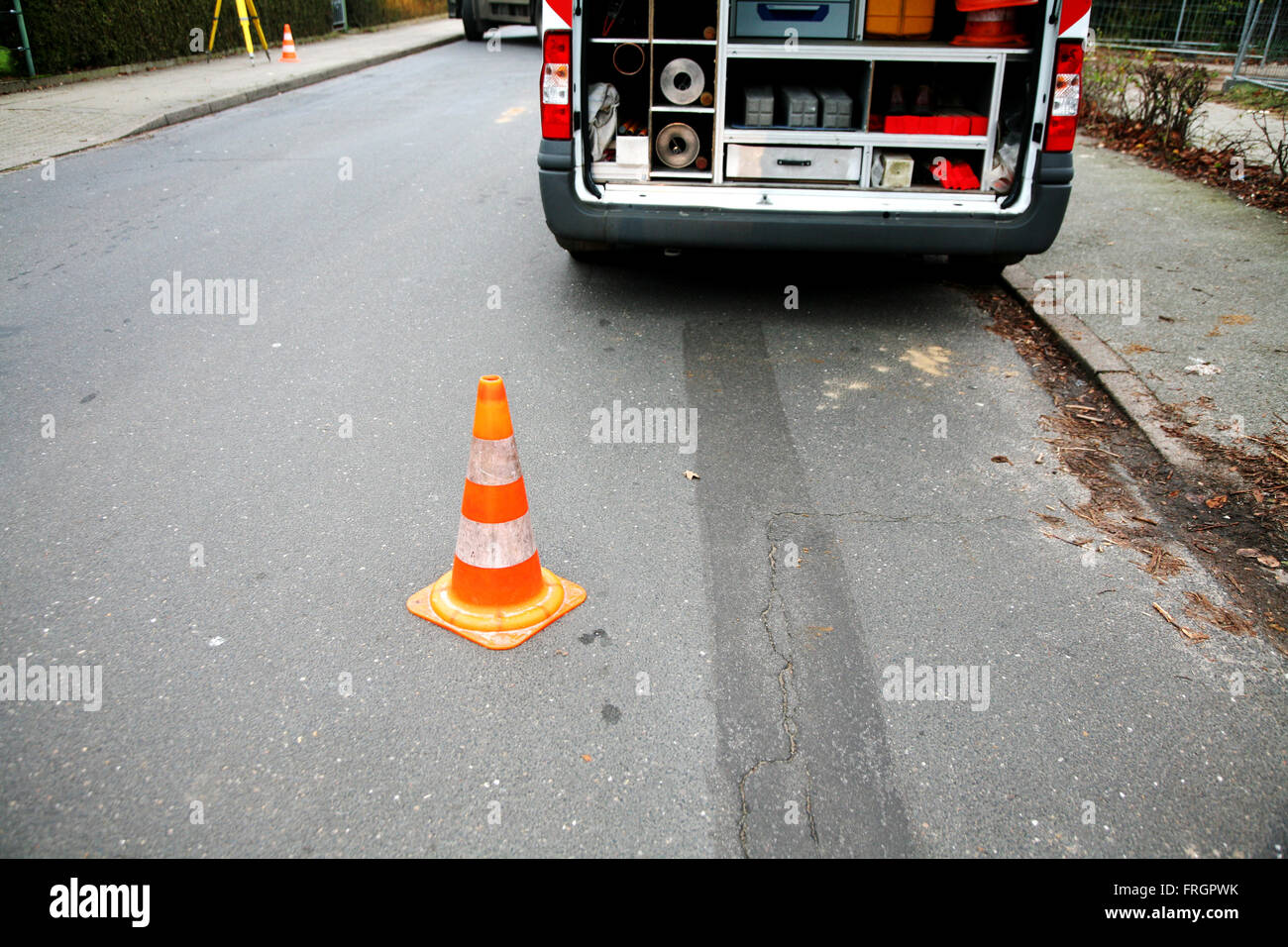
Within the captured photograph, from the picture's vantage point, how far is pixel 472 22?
Result: 23.2 m

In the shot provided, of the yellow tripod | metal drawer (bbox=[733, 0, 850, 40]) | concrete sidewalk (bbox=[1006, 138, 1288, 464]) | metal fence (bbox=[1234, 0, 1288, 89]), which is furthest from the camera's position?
the yellow tripod

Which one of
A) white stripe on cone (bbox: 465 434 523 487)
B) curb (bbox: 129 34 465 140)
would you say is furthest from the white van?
curb (bbox: 129 34 465 140)

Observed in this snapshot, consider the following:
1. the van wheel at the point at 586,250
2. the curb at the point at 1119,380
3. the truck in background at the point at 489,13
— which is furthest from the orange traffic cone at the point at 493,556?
the truck in background at the point at 489,13

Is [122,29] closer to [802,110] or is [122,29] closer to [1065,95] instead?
[802,110]

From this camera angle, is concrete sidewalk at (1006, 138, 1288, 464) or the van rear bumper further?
the van rear bumper

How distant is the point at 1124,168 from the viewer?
29.6 feet

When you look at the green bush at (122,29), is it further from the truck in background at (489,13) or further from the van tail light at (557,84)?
the van tail light at (557,84)

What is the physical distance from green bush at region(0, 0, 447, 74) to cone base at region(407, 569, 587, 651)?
13.9m

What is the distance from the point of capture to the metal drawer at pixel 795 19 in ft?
17.4

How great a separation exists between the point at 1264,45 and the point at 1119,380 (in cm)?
1206

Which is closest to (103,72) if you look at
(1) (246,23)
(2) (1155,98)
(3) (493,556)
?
(1) (246,23)

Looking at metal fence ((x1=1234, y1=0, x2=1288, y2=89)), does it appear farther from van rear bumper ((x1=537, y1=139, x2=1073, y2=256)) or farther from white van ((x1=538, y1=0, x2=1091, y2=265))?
van rear bumper ((x1=537, y1=139, x2=1073, y2=256))

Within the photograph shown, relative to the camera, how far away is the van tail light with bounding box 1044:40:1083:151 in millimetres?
4660
